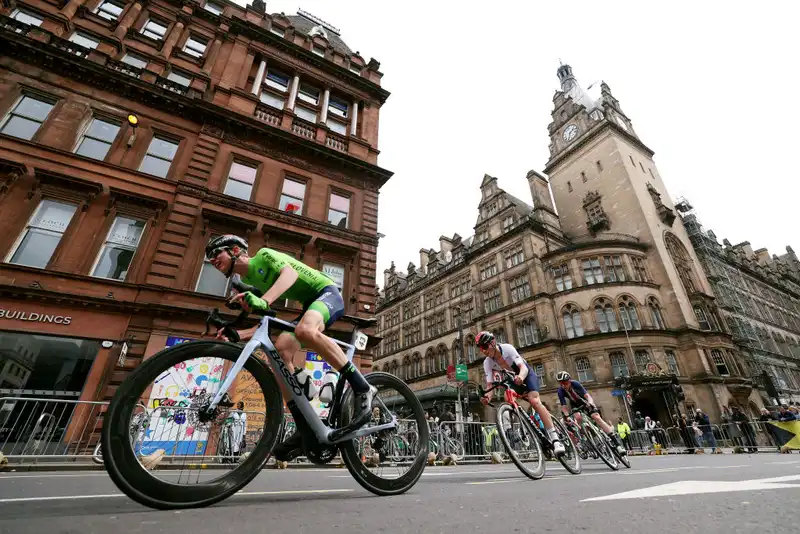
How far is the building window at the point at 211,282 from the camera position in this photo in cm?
1176

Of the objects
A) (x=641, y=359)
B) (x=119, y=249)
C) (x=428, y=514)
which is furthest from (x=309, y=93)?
(x=641, y=359)

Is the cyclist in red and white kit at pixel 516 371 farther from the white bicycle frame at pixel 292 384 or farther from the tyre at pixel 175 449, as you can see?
the tyre at pixel 175 449

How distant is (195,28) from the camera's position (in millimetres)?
17047

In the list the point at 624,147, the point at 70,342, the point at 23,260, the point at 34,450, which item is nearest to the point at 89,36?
the point at 23,260

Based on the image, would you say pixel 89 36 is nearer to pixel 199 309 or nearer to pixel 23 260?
pixel 23 260

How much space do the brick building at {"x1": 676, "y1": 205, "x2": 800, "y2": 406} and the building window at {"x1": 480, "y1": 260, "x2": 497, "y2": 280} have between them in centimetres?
2167

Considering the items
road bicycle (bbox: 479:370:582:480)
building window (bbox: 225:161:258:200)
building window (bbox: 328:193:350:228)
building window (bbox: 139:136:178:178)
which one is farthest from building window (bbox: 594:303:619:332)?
building window (bbox: 139:136:178:178)

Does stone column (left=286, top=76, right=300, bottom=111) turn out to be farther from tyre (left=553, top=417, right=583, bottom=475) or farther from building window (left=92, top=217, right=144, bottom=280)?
tyre (left=553, top=417, right=583, bottom=475)

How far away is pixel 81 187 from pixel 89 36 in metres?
8.16

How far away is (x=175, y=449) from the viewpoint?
91.6 inches

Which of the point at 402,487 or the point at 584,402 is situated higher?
the point at 584,402

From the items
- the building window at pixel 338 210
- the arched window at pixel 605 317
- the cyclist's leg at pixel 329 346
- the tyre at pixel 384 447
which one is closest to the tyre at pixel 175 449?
the cyclist's leg at pixel 329 346

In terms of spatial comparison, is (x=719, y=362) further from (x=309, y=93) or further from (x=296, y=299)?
(x=296, y=299)

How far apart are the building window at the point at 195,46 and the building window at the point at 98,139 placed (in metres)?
5.73
